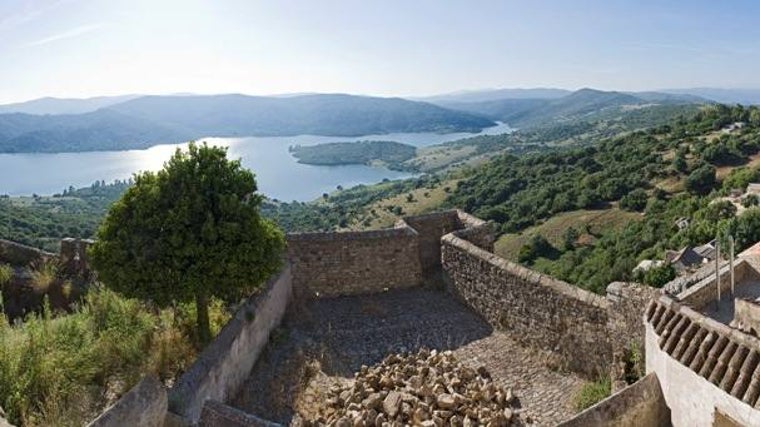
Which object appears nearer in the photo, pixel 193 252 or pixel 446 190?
pixel 193 252

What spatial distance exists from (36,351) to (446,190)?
92567mm

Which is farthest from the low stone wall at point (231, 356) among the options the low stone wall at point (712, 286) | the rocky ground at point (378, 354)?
the low stone wall at point (712, 286)

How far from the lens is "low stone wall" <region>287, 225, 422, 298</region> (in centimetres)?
1305

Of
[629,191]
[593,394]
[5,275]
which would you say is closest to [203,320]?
[5,275]

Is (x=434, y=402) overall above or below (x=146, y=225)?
below

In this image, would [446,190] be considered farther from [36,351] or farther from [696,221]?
[36,351]

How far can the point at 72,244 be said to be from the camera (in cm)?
1204

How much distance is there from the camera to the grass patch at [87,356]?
634 centimetres

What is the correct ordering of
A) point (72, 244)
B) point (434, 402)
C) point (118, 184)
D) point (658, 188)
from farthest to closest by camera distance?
1. point (118, 184)
2. point (658, 188)
3. point (72, 244)
4. point (434, 402)

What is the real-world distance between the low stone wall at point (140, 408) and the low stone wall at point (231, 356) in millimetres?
331

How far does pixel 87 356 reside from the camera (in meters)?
7.28

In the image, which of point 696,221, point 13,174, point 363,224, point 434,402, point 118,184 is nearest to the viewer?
point 434,402

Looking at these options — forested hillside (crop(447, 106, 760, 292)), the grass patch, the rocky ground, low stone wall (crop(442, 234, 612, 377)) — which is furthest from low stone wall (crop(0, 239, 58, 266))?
forested hillside (crop(447, 106, 760, 292))

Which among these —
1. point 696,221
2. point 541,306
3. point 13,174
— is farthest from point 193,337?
point 13,174
